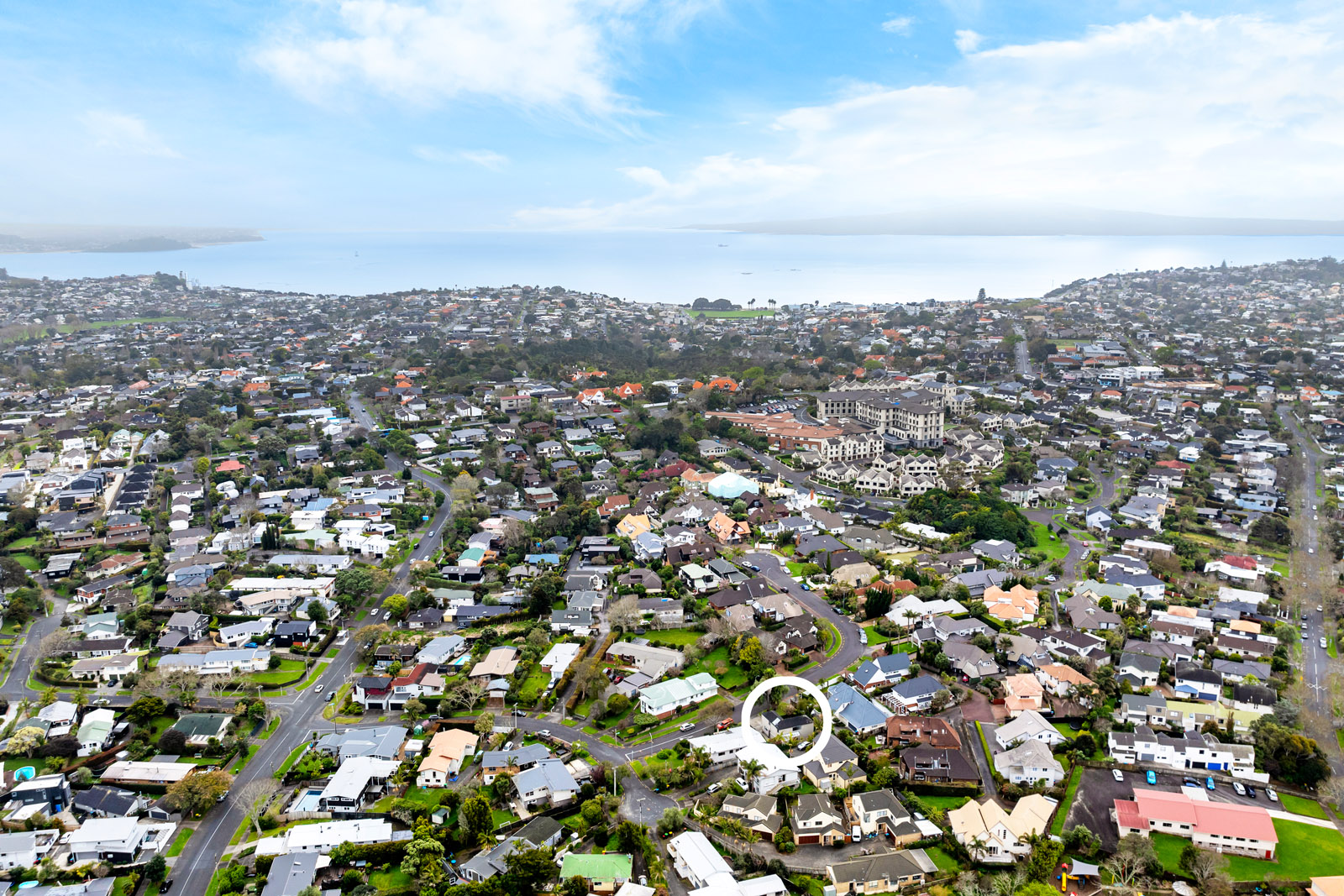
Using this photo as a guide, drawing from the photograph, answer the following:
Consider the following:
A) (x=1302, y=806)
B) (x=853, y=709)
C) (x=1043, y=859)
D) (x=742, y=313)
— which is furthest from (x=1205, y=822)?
(x=742, y=313)

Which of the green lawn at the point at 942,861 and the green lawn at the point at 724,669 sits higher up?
the green lawn at the point at 724,669

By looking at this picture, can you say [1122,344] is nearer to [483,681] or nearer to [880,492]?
[880,492]

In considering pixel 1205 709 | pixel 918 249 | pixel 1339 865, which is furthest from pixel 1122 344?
pixel 918 249

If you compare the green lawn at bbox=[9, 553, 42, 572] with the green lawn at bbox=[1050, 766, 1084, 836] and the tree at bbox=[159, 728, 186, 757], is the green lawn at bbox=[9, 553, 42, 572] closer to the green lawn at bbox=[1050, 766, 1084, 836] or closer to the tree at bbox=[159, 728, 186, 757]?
the tree at bbox=[159, 728, 186, 757]

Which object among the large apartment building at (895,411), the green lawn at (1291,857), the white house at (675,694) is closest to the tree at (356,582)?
the white house at (675,694)

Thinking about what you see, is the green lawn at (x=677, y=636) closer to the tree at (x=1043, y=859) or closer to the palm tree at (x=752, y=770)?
the palm tree at (x=752, y=770)

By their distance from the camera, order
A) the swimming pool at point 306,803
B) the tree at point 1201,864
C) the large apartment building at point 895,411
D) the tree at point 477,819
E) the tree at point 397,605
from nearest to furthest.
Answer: the tree at point 1201,864
the tree at point 477,819
the swimming pool at point 306,803
the tree at point 397,605
the large apartment building at point 895,411

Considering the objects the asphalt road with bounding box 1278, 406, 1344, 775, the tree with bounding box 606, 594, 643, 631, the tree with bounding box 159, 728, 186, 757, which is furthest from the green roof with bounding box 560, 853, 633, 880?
the asphalt road with bounding box 1278, 406, 1344, 775
